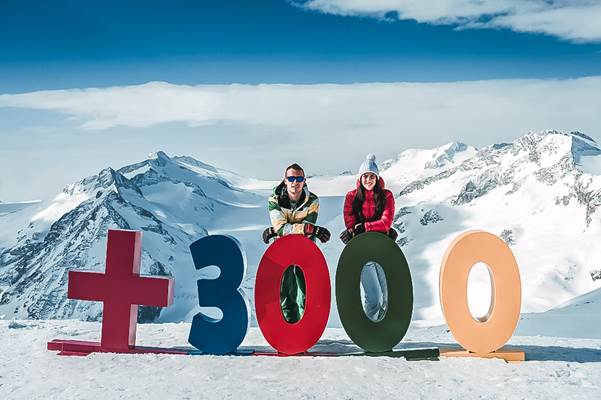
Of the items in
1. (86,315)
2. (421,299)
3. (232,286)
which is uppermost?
(232,286)

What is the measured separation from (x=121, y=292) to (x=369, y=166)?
13.0 feet

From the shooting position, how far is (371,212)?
9984 millimetres

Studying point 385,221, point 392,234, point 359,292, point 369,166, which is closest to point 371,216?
point 385,221

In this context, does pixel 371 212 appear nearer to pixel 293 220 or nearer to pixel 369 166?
pixel 369 166

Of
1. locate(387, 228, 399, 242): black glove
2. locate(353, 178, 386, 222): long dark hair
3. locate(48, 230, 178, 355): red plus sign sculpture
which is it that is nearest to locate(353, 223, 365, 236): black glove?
locate(353, 178, 386, 222): long dark hair

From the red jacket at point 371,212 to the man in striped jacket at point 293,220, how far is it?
16.3 inches

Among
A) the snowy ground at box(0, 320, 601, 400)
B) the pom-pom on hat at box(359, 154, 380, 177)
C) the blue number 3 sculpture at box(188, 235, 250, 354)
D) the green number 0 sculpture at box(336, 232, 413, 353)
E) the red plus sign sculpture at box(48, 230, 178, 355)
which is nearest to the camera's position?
the snowy ground at box(0, 320, 601, 400)

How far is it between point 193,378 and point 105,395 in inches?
42.2

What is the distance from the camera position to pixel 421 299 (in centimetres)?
16338

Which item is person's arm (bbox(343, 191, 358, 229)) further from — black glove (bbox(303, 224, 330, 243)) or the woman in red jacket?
black glove (bbox(303, 224, 330, 243))

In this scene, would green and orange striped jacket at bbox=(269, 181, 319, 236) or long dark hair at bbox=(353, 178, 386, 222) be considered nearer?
long dark hair at bbox=(353, 178, 386, 222)

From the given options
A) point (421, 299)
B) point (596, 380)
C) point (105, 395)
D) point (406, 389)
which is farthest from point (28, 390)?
point (421, 299)

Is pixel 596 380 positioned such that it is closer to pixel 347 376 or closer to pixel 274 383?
pixel 347 376

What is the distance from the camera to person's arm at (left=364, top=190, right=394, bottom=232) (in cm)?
985
